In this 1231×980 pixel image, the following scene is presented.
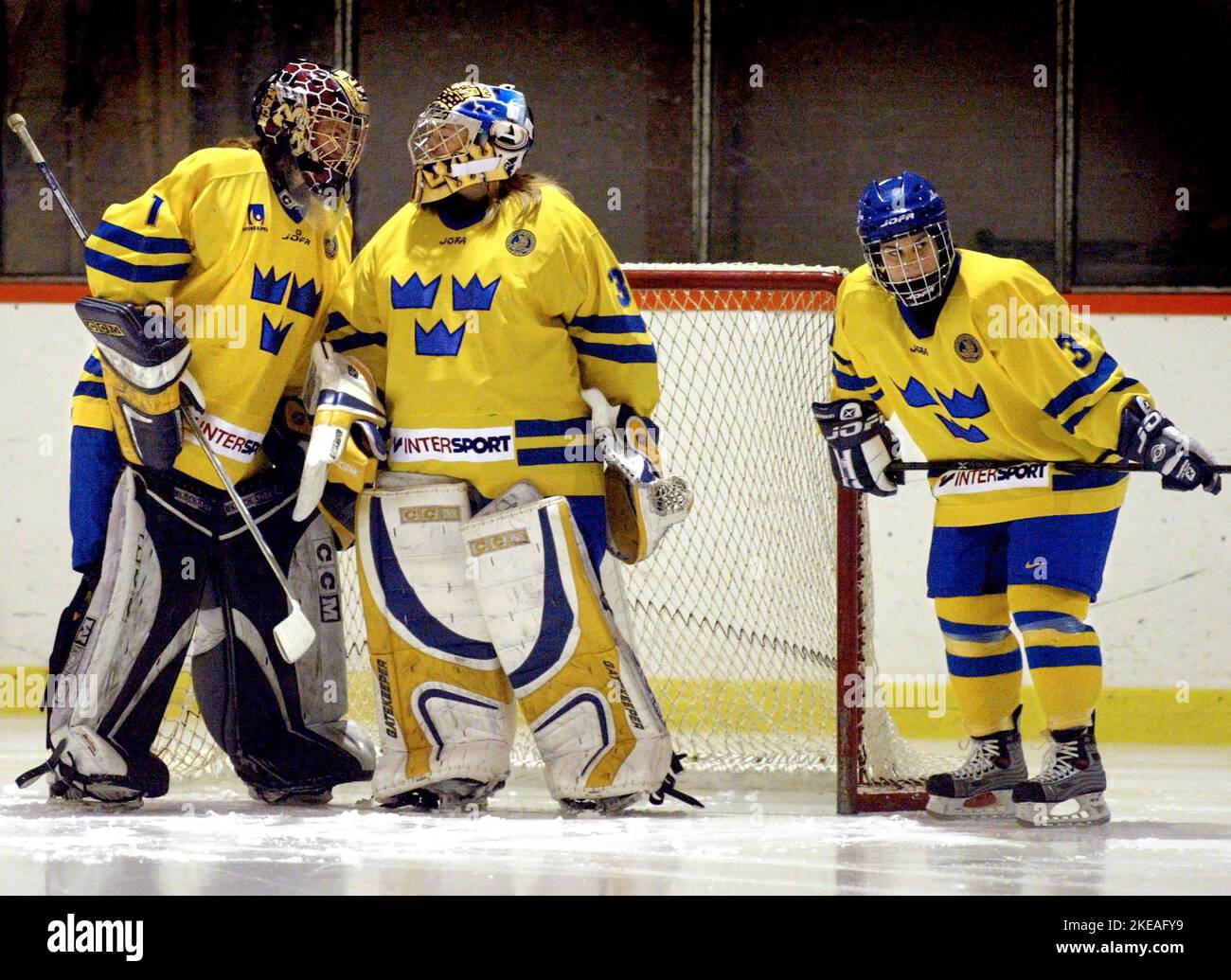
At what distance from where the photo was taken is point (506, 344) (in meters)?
3.50

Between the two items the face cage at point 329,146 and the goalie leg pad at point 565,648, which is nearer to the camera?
the goalie leg pad at point 565,648

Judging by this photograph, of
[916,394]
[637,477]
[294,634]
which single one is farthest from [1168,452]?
[294,634]

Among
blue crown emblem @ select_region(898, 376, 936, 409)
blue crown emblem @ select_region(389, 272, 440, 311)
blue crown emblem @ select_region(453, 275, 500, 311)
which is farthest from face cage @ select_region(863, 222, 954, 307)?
blue crown emblem @ select_region(389, 272, 440, 311)

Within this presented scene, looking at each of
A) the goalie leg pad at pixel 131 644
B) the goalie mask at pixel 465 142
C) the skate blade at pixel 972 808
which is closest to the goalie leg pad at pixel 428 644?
the goalie leg pad at pixel 131 644

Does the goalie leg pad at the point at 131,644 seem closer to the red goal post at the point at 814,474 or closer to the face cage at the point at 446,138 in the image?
the face cage at the point at 446,138

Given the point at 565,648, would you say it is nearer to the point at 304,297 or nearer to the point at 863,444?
the point at 863,444

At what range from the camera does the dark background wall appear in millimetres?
5473

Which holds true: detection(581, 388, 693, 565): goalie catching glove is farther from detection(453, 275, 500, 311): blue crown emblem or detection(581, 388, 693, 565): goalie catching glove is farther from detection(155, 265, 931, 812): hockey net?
detection(155, 265, 931, 812): hockey net

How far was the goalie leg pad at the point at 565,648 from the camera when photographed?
3.48 meters

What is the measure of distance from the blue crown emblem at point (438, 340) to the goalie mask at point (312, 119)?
376 millimetres

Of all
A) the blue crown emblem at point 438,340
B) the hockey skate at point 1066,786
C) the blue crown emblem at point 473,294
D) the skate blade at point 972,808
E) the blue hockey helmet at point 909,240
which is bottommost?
the skate blade at point 972,808

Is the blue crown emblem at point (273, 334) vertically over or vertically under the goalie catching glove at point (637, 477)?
over

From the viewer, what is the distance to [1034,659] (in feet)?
11.3

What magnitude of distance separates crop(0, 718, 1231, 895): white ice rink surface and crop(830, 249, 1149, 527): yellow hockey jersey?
0.61 meters
